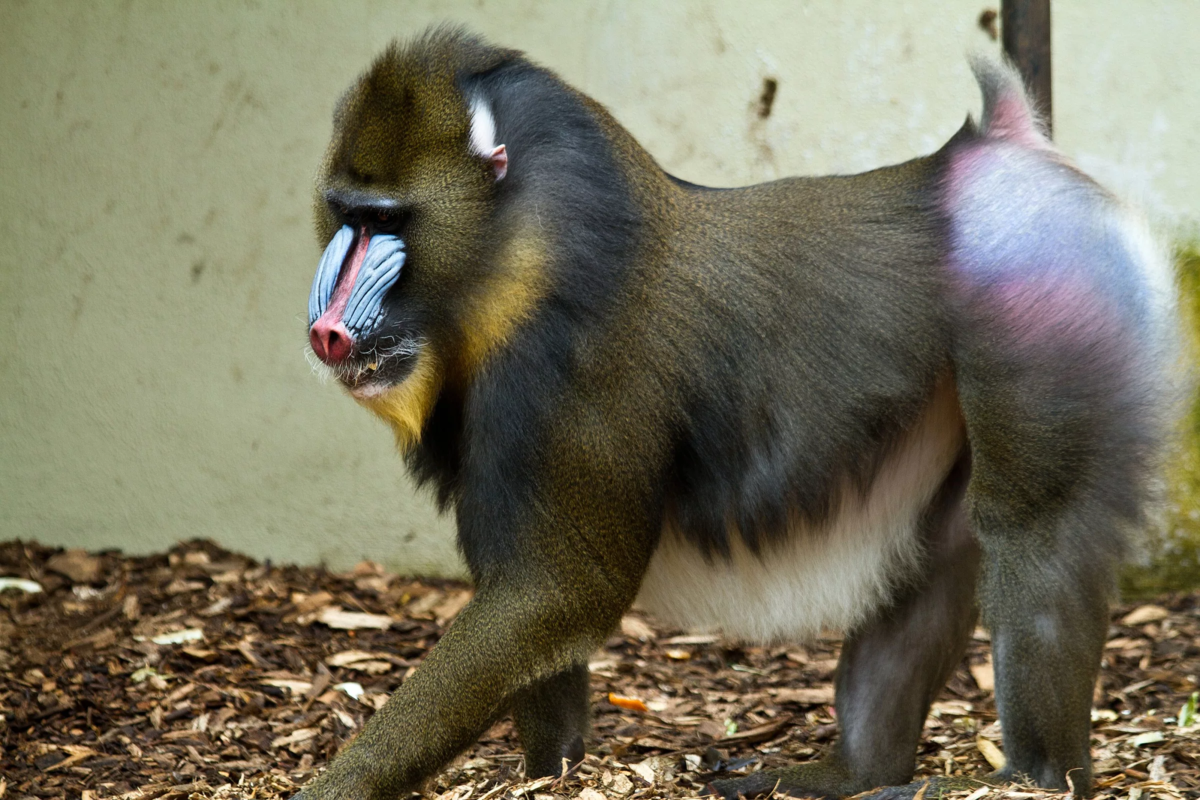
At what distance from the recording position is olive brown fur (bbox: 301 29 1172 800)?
3.10m

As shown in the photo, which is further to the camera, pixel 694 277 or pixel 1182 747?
pixel 1182 747

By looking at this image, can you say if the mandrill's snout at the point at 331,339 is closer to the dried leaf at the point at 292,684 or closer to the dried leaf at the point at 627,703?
the dried leaf at the point at 292,684

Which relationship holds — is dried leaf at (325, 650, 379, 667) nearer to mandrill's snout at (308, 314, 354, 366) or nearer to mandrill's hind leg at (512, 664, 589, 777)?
mandrill's hind leg at (512, 664, 589, 777)

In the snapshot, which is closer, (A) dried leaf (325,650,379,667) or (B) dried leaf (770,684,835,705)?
(B) dried leaf (770,684,835,705)

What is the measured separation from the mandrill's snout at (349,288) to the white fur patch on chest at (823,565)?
1.01 metres

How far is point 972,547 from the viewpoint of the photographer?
3.65 metres

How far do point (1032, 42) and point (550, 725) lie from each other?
250cm

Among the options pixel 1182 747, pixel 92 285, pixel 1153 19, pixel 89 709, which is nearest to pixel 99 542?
pixel 92 285

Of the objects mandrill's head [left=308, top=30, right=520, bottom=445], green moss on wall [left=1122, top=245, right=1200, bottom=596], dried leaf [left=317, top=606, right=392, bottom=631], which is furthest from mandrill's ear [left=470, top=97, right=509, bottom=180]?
green moss on wall [left=1122, top=245, right=1200, bottom=596]

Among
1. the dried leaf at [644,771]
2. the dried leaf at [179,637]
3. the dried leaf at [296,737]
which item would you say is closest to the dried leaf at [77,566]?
the dried leaf at [179,637]

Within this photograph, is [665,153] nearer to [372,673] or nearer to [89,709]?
[372,673]

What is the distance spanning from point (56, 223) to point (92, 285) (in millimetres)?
319

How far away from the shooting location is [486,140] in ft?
10.3

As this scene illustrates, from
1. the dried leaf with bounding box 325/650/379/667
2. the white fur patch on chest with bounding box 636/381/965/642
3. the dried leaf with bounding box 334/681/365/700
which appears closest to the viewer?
the white fur patch on chest with bounding box 636/381/965/642
